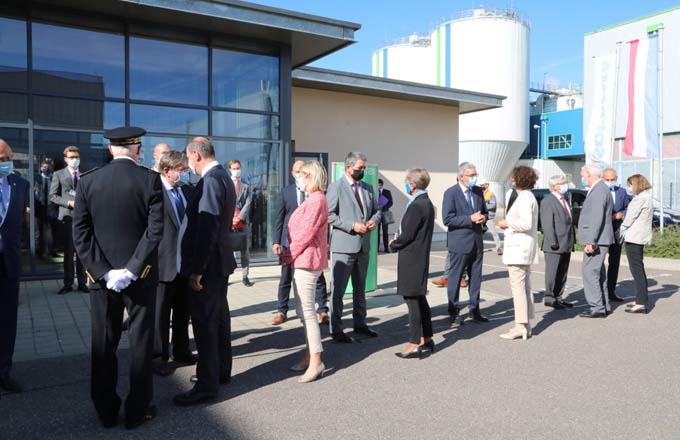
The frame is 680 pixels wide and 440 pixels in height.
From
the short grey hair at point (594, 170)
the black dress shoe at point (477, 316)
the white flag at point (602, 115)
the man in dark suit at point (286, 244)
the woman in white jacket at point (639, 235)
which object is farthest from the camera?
the white flag at point (602, 115)

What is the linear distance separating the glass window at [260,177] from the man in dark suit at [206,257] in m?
7.05

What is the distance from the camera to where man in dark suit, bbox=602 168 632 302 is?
835 cm

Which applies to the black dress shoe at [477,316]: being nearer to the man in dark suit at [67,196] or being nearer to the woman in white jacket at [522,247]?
the woman in white jacket at [522,247]

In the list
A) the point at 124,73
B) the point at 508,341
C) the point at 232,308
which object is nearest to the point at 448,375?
the point at 508,341

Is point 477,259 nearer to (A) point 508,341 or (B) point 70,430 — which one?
(A) point 508,341

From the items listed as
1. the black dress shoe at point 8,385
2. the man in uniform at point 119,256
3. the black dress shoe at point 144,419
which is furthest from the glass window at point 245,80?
the black dress shoe at point 144,419

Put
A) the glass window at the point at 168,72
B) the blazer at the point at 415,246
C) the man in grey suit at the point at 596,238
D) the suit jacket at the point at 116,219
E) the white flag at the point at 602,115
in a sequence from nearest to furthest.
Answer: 1. the suit jacket at the point at 116,219
2. the blazer at the point at 415,246
3. the man in grey suit at the point at 596,238
4. the glass window at the point at 168,72
5. the white flag at the point at 602,115

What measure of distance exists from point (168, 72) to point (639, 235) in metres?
8.49

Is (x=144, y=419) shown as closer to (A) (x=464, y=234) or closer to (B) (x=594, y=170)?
(A) (x=464, y=234)

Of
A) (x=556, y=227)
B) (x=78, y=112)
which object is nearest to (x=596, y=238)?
(x=556, y=227)

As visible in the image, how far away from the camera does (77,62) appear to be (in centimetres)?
994

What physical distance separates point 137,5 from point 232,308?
17.5 ft

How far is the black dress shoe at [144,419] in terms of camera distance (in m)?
3.73

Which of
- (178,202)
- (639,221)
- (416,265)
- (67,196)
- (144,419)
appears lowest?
(144,419)
